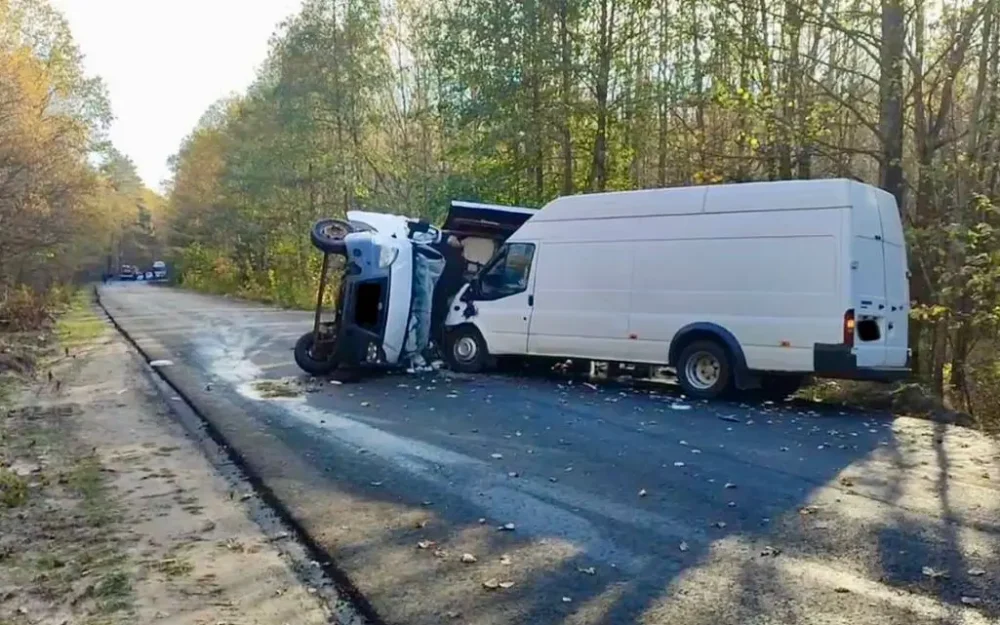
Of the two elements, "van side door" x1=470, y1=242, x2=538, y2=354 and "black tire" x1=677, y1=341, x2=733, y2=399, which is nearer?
"black tire" x1=677, y1=341, x2=733, y2=399

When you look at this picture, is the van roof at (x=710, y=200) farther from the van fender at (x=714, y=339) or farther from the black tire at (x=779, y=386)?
the black tire at (x=779, y=386)

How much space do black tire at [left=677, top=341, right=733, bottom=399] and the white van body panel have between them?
0.29 m

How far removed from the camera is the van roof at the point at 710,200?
34.2 ft

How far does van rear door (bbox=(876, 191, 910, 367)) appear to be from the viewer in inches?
423

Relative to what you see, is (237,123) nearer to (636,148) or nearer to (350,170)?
(350,170)

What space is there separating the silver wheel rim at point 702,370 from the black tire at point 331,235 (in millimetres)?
5487

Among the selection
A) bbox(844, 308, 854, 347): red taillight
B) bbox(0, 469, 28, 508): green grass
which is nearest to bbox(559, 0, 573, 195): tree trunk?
bbox(844, 308, 854, 347): red taillight

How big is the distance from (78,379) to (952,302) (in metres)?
13.6

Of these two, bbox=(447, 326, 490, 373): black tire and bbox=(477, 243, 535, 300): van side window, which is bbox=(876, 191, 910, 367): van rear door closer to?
bbox=(477, 243, 535, 300): van side window

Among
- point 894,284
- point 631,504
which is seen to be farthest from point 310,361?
point 631,504

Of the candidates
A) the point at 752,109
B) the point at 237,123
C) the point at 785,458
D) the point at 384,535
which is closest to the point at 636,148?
the point at 752,109

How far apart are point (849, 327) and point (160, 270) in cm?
10108

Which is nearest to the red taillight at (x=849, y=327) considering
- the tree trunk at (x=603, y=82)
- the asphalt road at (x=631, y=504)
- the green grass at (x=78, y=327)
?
the asphalt road at (x=631, y=504)

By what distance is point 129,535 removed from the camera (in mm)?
6023
